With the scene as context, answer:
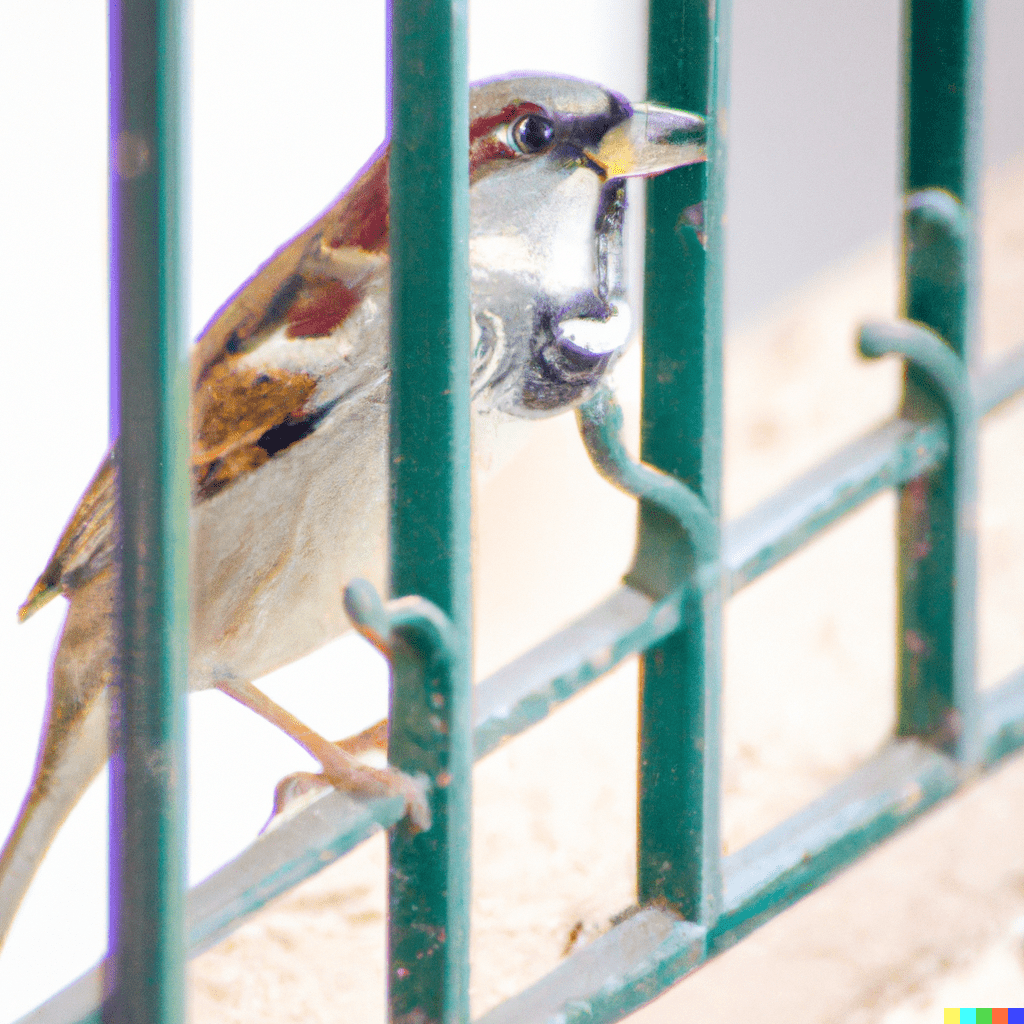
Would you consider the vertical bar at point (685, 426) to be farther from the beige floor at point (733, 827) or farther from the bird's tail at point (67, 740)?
the bird's tail at point (67, 740)

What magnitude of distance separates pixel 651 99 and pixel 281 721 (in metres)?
0.31

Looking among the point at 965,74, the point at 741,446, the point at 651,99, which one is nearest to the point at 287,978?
the point at 651,99

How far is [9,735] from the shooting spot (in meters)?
0.61

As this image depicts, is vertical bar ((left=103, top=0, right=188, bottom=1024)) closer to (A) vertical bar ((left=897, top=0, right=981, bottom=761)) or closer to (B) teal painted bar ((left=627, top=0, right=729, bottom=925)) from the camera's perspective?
(B) teal painted bar ((left=627, top=0, right=729, bottom=925))

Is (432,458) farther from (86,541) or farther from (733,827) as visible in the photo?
(733,827)

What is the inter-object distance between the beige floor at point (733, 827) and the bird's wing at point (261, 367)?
16 centimetres

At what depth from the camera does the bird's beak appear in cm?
54

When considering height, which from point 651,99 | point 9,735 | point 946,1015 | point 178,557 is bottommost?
point 946,1015

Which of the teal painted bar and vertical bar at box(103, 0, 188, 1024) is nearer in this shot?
vertical bar at box(103, 0, 188, 1024)

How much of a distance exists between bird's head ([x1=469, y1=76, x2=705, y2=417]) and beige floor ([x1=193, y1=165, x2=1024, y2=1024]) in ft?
0.42

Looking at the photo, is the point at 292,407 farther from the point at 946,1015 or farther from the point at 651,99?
the point at 946,1015

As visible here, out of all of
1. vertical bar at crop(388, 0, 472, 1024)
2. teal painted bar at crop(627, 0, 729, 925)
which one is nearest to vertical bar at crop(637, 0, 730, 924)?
teal painted bar at crop(627, 0, 729, 925)

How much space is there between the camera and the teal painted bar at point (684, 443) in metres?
0.58

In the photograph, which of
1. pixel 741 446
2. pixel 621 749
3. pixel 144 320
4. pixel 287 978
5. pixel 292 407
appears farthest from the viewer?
pixel 741 446
